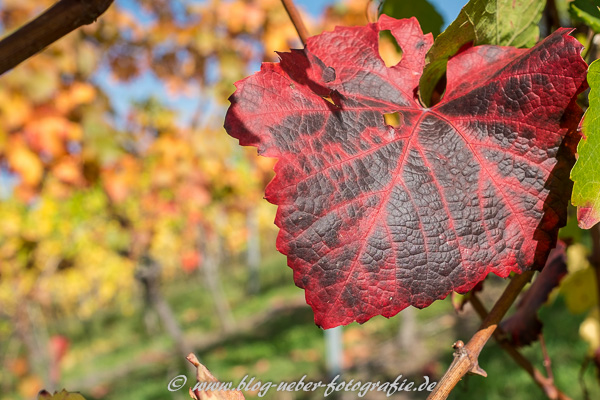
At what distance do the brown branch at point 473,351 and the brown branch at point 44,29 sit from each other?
1.50ft

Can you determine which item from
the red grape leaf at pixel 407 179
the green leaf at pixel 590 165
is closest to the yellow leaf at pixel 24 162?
the red grape leaf at pixel 407 179

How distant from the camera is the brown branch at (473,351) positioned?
1.39 ft

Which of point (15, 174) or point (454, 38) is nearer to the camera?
point (454, 38)

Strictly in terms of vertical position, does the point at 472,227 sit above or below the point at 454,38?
below

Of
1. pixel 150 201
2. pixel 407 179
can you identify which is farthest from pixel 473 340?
pixel 150 201

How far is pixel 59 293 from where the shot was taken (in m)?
14.3

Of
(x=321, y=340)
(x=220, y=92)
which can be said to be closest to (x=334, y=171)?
(x=220, y=92)

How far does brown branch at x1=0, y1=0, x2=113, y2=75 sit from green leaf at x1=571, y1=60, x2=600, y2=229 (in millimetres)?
436

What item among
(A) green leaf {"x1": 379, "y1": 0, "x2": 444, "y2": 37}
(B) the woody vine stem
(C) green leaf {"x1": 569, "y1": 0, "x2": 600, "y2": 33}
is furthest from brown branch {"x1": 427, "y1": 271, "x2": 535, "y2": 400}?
(A) green leaf {"x1": 379, "y1": 0, "x2": 444, "y2": 37}

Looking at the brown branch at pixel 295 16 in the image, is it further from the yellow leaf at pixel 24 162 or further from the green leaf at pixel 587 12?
the yellow leaf at pixel 24 162

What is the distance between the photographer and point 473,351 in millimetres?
457

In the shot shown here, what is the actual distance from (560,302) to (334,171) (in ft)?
20.8

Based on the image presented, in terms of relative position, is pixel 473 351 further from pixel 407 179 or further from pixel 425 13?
pixel 425 13

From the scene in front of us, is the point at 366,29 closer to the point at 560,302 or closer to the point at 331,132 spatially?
the point at 331,132
